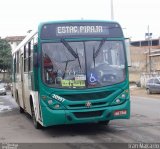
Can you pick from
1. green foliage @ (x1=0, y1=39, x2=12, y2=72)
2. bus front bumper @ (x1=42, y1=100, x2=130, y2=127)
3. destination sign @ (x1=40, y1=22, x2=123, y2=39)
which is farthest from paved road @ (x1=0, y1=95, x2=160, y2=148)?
green foliage @ (x1=0, y1=39, x2=12, y2=72)

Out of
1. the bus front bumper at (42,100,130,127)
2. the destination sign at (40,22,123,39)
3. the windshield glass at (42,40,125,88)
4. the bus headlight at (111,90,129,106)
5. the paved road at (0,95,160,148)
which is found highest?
the destination sign at (40,22,123,39)

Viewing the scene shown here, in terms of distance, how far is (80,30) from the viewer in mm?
10953

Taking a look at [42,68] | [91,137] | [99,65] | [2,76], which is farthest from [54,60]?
[2,76]

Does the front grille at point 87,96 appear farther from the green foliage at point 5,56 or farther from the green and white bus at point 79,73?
the green foliage at point 5,56

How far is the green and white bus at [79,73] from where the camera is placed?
10.4m

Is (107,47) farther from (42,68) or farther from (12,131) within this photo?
(12,131)

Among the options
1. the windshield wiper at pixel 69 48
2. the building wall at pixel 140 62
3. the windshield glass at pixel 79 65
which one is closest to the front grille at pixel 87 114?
the windshield glass at pixel 79 65

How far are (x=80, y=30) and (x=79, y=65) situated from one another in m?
0.96

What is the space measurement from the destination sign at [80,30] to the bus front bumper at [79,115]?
1906 mm

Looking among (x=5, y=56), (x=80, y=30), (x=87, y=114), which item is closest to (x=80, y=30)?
(x=80, y=30)

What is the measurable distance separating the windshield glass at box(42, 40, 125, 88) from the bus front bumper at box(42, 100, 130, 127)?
2.06 feet

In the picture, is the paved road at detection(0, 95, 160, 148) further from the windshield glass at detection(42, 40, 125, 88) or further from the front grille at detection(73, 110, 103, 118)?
the windshield glass at detection(42, 40, 125, 88)

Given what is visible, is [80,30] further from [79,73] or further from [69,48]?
[79,73]

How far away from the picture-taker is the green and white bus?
10438 millimetres
